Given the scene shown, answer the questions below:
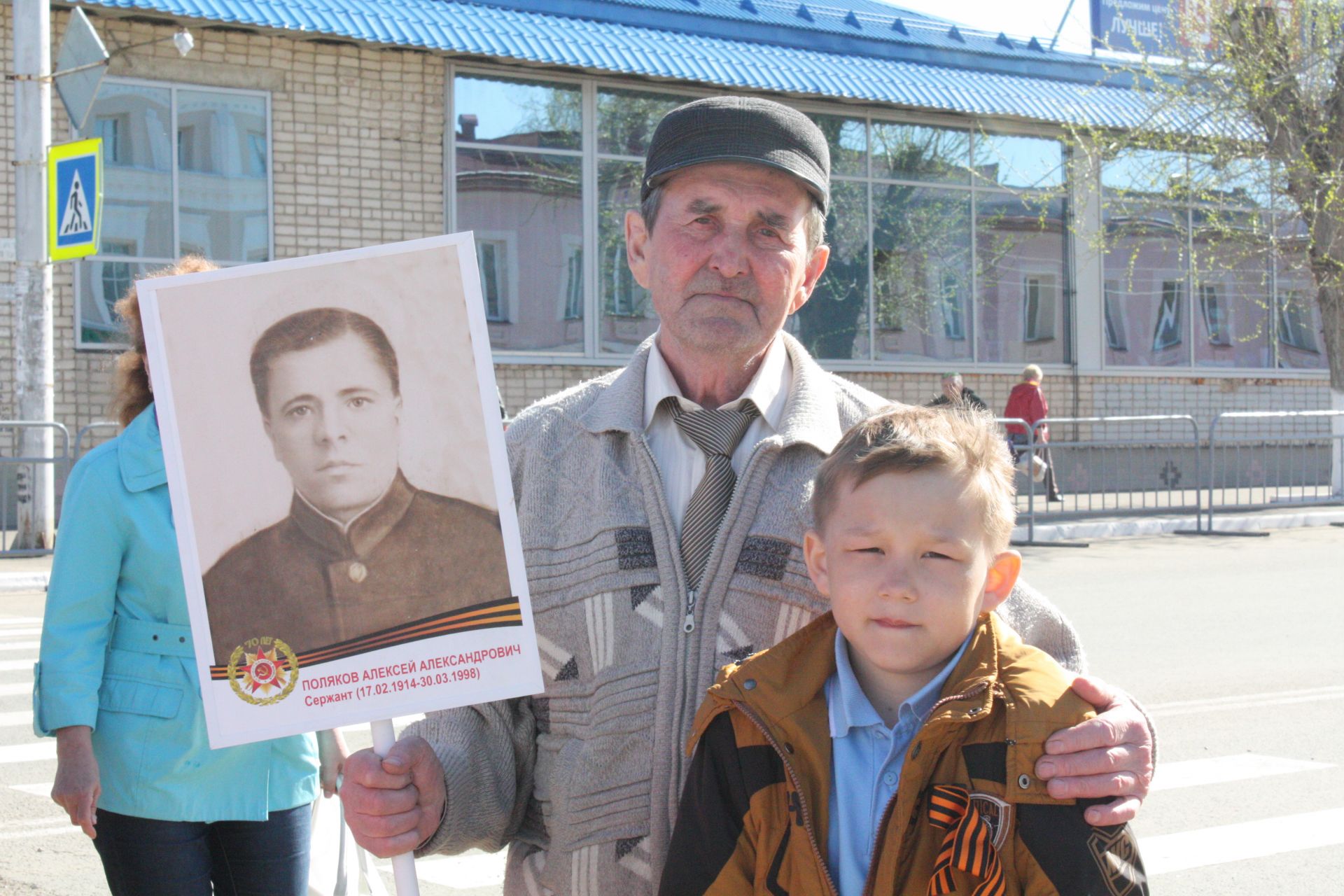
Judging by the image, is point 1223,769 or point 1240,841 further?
point 1223,769

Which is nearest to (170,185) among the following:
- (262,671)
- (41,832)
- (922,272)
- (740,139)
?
(922,272)

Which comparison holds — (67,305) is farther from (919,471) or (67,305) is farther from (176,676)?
(919,471)

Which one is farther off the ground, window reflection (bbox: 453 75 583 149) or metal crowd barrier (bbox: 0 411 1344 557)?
window reflection (bbox: 453 75 583 149)

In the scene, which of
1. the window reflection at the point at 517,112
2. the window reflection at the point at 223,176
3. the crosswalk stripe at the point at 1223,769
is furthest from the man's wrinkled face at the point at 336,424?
the window reflection at the point at 517,112

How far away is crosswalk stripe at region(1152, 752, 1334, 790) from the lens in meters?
6.35

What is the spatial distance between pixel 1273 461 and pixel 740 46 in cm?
843

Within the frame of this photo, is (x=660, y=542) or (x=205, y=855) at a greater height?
(x=660, y=542)

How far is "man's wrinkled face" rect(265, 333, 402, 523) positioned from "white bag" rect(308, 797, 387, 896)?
5.83 feet

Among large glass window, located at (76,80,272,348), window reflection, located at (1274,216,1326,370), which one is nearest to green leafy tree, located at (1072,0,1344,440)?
window reflection, located at (1274,216,1326,370)

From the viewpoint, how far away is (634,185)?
59.5 feet

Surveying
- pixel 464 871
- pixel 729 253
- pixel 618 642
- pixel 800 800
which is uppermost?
pixel 729 253

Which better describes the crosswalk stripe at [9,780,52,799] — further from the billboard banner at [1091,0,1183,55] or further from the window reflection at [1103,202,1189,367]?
the billboard banner at [1091,0,1183,55]

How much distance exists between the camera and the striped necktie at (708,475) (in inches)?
97.8

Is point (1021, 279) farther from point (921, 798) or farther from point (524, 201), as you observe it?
point (921, 798)
